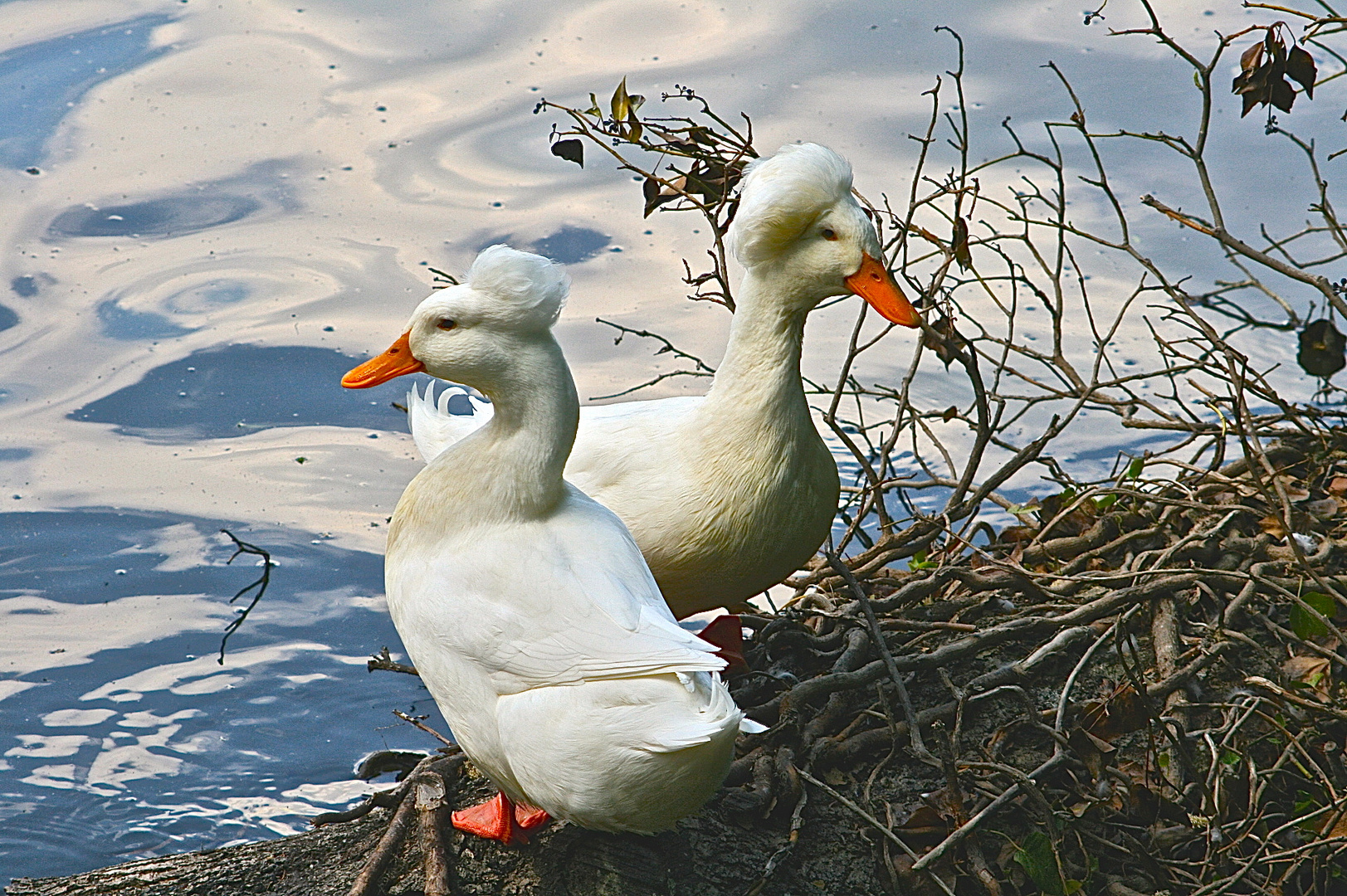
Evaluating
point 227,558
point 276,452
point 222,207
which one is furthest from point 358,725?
point 222,207

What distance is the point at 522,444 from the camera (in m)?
2.61

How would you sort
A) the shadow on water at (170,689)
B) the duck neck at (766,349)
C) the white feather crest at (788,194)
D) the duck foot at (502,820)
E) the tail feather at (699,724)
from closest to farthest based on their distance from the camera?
the tail feather at (699,724)
the duck foot at (502,820)
the white feather crest at (788,194)
the duck neck at (766,349)
the shadow on water at (170,689)

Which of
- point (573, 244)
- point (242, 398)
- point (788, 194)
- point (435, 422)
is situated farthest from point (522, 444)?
point (573, 244)

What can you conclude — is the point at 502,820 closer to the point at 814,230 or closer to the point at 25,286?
the point at 814,230

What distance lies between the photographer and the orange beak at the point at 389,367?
8.63 ft

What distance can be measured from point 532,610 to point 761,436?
846 mm

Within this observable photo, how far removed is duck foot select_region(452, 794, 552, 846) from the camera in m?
2.63

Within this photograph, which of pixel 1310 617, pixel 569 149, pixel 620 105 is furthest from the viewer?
pixel 569 149

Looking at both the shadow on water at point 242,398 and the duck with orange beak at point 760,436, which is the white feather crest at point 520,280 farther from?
the shadow on water at point 242,398

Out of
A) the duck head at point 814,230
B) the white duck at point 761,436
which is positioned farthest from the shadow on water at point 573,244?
the duck head at point 814,230

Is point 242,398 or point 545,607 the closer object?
point 545,607

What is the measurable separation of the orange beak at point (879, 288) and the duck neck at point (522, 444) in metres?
0.78

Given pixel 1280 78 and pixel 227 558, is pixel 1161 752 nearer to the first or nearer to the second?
pixel 1280 78

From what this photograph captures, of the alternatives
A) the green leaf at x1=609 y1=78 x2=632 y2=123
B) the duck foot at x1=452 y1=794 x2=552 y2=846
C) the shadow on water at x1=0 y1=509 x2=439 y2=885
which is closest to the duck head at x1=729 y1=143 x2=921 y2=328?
the green leaf at x1=609 y1=78 x2=632 y2=123
